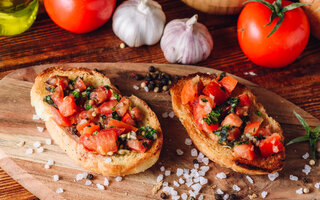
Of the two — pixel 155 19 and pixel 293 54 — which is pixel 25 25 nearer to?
pixel 155 19

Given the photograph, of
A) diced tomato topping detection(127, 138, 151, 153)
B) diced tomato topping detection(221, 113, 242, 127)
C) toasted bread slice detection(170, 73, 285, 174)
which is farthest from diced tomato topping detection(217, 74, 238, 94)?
diced tomato topping detection(127, 138, 151, 153)

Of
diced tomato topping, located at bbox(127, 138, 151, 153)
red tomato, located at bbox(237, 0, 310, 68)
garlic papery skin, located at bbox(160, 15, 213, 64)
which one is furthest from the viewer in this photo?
garlic papery skin, located at bbox(160, 15, 213, 64)

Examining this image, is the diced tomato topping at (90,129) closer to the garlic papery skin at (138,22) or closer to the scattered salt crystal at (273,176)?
the garlic papery skin at (138,22)

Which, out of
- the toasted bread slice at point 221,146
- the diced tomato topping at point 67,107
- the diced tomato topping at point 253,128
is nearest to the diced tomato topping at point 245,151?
the toasted bread slice at point 221,146

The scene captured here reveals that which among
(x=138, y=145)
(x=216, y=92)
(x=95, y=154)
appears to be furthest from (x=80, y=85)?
(x=216, y=92)

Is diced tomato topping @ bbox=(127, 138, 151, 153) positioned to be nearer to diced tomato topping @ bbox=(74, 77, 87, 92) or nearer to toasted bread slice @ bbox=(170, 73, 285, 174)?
toasted bread slice @ bbox=(170, 73, 285, 174)

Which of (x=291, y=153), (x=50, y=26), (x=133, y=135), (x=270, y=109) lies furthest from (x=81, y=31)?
(x=291, y=153)
